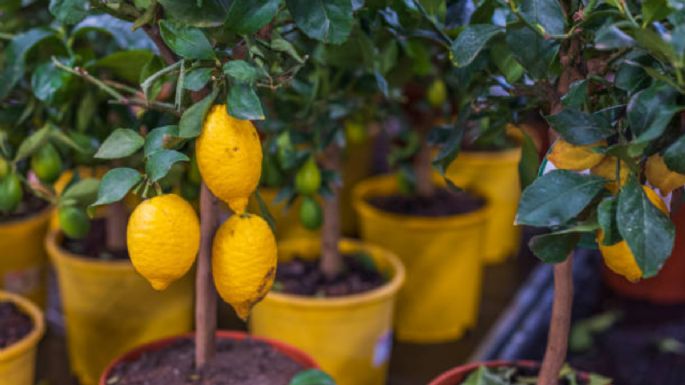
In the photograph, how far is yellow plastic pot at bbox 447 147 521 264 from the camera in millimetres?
1896

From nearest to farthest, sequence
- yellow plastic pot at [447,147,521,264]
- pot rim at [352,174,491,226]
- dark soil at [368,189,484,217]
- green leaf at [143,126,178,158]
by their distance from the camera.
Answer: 1. green leaf at [143,126,178,158]
2. pot rim at [352,174,491,226]
3. dark soil at [368,189,484,217]
4. yellow plastic pot at [447,147,521,264]

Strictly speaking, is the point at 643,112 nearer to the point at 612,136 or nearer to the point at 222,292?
the point at 612,136

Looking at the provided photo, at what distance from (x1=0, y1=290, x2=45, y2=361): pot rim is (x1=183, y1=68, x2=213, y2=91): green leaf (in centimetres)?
50

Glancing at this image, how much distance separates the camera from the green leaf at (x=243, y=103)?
0.65 m

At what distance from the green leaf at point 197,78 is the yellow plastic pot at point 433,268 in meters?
0.92

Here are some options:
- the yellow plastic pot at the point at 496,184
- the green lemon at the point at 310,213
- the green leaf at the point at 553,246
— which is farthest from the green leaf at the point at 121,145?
the yellow plastic pot at the point at 496,184

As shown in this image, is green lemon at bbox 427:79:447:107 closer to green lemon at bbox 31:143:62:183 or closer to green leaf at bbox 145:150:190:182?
green lemon at bbox 31:143:62:183

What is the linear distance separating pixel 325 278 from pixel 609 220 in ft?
2.54

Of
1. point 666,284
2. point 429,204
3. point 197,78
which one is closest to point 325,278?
point 429,204

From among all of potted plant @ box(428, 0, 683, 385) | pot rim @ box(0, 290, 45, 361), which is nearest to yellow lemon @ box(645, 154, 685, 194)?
potted plant @ box(428, 0, 683, 385)

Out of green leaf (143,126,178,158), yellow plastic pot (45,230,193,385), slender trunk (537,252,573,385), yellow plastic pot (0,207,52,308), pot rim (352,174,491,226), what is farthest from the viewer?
pot rim (352,174,491,226)

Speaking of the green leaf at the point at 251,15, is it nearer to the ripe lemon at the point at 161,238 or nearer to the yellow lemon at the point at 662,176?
the ripe lemon at the point at 161,238

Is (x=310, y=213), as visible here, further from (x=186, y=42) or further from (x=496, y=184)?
(x=496, y=184)

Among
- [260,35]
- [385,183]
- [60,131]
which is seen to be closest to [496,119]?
[260,35]
